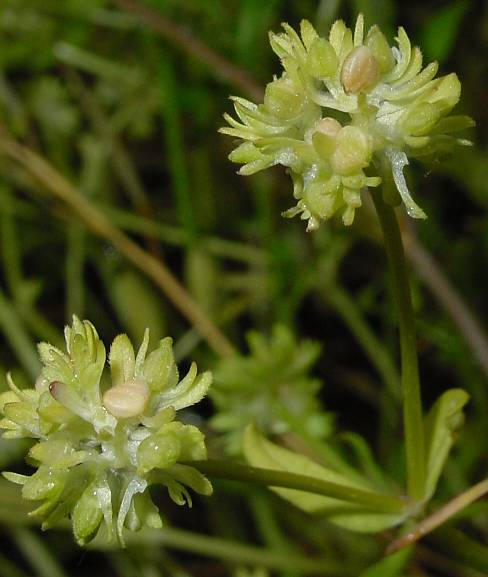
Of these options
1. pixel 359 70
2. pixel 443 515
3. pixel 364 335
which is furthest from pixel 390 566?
pixel 364 335

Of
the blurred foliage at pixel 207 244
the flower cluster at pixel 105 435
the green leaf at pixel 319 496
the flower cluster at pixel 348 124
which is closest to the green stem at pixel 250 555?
the blurred foliage at pixel 207 244

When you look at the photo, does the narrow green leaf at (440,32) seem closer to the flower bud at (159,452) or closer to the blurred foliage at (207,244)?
the blurred foliage at (207,244)

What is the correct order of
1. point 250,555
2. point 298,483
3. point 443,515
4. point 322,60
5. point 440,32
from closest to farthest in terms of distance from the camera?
1. point 322,60
2. point 298,483
3. point 443,515
4. point 250,555
5. point 440,32

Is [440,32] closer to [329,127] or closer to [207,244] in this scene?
[207,244]

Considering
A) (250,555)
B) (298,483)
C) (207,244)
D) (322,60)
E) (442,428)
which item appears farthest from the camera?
(207,244)

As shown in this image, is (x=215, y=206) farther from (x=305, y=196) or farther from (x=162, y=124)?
(x=305, y=196)

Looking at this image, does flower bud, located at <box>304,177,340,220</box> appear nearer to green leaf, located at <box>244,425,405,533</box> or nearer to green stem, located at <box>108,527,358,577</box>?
green leaf, located at <box>244,425,405,533</box>
